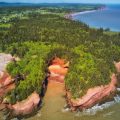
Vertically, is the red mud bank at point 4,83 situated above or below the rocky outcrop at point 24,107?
above

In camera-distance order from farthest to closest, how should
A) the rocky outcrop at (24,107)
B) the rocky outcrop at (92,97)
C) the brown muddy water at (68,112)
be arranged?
the rocky outcrop at (92,97)
the rocky outcrop at (24,107)
the brown muddy water at (68,112)

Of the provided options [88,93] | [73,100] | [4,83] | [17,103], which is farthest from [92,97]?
[4,83]

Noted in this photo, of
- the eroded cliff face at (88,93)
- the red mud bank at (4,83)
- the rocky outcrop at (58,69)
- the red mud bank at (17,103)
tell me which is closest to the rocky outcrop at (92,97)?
the eroded cliff face at (88,93)

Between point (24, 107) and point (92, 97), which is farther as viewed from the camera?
point (92, 97)

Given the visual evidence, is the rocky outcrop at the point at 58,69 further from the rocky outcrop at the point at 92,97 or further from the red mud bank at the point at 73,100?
the rocky outcrop at the point at 92,97

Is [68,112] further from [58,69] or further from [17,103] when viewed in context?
[58,69]

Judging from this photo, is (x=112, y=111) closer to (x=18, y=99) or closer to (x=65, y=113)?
(x=65, y=113)

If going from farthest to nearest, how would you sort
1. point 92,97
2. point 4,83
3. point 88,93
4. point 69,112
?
point 4,83 < point 92,97 < point 88,93 < point 69,112
